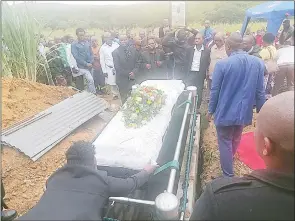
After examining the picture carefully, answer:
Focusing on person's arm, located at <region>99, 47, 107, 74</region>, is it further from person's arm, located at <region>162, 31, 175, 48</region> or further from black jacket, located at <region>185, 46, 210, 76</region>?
black jacket, located at <region>185, 46, 210, 76</region>

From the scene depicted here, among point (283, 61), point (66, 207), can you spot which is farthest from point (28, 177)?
point (283, 61)

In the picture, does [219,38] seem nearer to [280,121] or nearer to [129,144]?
[129,144]

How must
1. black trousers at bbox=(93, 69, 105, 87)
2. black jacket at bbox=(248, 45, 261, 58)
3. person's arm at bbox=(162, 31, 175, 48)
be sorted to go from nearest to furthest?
black jacket at bbox=(248, 45, 261, 58), person's arm at bbox=(162, 31, 175, 48), black trousers at bbox=(93, 69, 105, 87)

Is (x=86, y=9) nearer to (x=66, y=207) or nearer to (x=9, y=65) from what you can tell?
(x=66, y=207)

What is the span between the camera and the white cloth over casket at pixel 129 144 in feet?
9.06

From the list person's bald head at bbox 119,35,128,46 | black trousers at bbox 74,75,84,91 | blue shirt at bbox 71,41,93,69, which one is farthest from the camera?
black trousers at bbox 74,75,84,91

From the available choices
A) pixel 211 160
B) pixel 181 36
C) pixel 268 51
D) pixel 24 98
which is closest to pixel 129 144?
pixel 268 51

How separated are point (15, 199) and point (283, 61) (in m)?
3.02

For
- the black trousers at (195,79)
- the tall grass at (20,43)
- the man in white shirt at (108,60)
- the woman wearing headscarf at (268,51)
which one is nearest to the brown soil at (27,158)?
the tall grass at (20,43)

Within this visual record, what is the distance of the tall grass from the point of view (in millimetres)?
4371

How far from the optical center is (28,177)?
3404 millimetres

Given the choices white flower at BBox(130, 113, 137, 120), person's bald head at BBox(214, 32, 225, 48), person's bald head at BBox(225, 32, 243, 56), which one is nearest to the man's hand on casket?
white flower at BBox(130, 113, 137, 120)

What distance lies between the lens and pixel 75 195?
1968 mm

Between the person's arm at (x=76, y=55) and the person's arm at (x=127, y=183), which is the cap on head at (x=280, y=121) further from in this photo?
the person's arm at (x=76, y=55)
